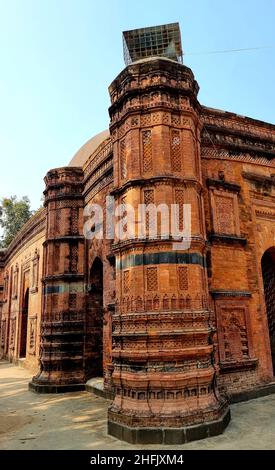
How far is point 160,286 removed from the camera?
5.57 meters

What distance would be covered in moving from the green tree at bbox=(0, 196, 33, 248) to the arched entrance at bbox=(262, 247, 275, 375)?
24760 millimetres

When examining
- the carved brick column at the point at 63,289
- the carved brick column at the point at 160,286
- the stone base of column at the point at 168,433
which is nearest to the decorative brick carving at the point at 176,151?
the carved brick column at the point at 160,286

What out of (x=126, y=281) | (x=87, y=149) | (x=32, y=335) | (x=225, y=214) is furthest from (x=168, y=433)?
(x=87, y=149)

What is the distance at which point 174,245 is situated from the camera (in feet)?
18.9

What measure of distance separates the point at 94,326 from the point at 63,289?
1316 mm

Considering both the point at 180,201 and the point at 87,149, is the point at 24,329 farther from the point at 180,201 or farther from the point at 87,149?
the point at 180,201

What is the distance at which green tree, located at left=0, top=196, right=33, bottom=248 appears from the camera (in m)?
30.1

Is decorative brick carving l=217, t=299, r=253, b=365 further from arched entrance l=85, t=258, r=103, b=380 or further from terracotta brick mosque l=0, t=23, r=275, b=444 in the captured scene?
arched entrance l=85, t=258, r=103, b=380

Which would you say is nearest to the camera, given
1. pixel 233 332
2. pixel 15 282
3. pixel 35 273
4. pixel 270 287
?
pixel 233 332

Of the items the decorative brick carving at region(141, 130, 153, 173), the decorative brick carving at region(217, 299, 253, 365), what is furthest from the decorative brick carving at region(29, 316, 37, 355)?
the decorative brick carving at region(141, 130, 153, 173)

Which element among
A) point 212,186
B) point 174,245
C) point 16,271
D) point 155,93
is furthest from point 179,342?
point 16,271

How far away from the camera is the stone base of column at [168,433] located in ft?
15.6
